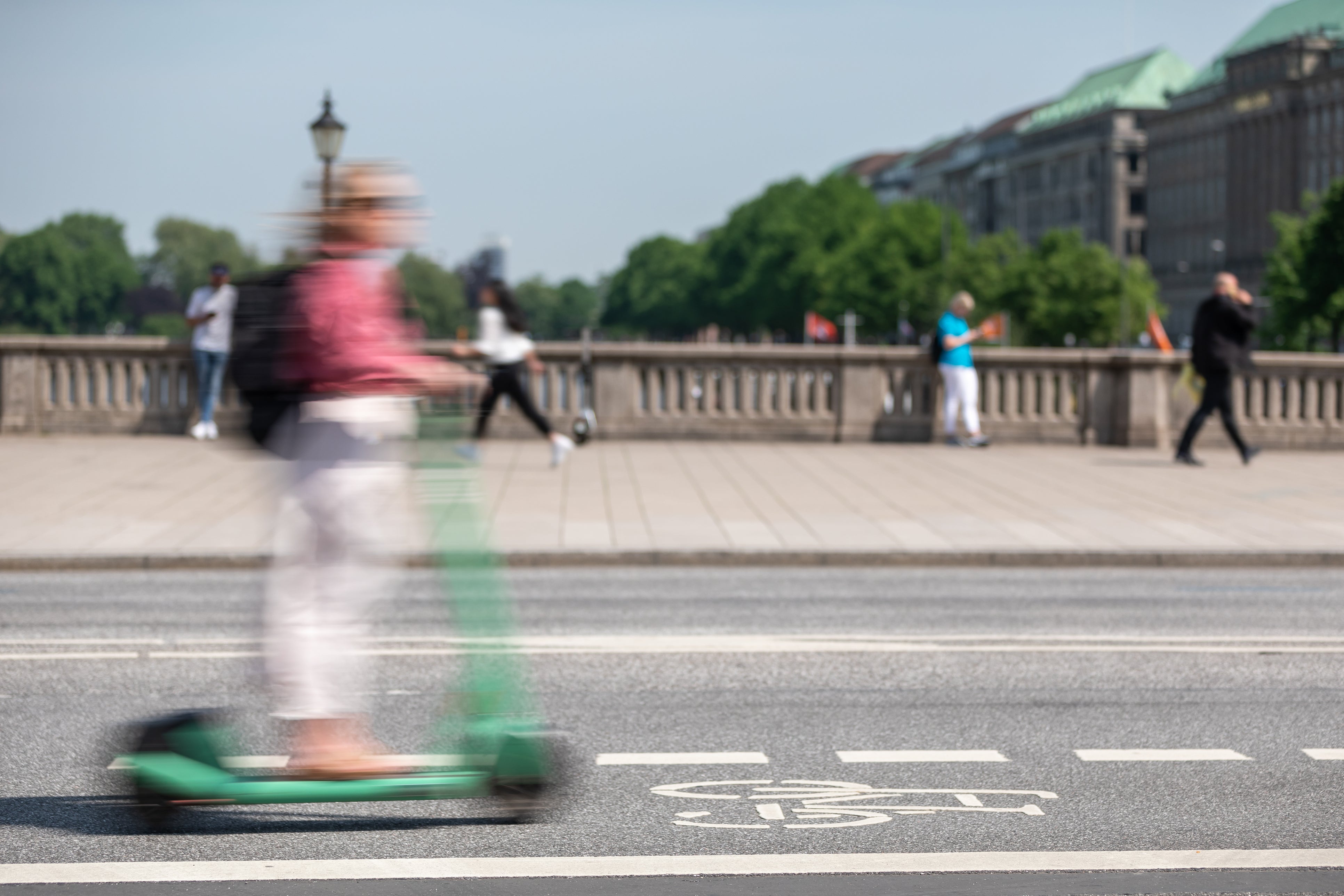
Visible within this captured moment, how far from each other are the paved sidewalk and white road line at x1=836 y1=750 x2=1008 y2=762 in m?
3.87

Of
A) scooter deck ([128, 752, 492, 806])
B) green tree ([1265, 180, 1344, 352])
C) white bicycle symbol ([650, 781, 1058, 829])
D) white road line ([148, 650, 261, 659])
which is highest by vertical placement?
green tree ([1265, 180, 1344, 352])

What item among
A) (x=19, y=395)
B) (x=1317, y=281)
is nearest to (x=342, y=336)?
(x=19, y=395)

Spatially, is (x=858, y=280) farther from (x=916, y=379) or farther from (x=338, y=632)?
(x=338, y=632)

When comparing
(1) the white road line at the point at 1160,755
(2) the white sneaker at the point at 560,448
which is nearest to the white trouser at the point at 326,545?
(1) the white road line at the point at 1160,755

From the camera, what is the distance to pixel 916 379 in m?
21.1

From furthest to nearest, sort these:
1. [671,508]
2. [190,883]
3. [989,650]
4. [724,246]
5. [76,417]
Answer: [724,246] < [76,417] < [671,508] < [989,650] < [190,883]

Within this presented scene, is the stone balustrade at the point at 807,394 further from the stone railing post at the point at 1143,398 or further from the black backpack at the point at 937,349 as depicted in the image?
the black backpack at the point at 937,349

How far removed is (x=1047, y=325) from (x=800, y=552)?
96.0 metres

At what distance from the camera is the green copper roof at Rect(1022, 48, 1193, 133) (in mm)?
135750

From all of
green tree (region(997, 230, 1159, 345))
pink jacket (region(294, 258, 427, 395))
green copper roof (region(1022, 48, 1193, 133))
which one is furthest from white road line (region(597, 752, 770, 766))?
green copper roof (region(1022, 48, 1193, 133))

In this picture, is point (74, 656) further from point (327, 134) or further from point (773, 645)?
point (327, 134)

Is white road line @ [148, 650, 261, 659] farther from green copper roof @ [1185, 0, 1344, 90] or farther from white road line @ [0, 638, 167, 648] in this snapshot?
green copper roof @ [1185, 0, 1344, 90]

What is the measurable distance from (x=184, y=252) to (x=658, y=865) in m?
196

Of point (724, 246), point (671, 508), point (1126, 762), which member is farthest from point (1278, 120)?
point (1126, 762)
